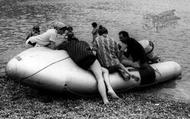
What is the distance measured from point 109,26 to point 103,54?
38.8 feet

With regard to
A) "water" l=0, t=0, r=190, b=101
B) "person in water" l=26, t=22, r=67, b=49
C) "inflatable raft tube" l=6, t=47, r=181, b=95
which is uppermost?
"person in water" l=26, t=22, r=67, b=49

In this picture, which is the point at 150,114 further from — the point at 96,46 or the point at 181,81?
the point at 181,81

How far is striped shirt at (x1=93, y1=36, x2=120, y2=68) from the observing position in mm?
8508

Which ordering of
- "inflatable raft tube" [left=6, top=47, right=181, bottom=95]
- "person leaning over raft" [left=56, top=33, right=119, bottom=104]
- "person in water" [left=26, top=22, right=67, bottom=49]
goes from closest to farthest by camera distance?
"inflatable raft tube" [left=6, top=47, right=181, bottom=95], "person leaning over raft" [left=56, top=33, right=119, bottom=104], "person in water" [left=26, top=22, right=67, bottom=49]

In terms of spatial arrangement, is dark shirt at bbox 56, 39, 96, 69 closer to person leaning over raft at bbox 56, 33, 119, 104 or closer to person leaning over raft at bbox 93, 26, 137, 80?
person leaning over raft at bbox 56, 33, 119, 104

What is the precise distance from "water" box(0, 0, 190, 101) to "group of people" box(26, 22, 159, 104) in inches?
53.2

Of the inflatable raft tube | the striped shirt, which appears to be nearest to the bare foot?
the inflatable raft tube

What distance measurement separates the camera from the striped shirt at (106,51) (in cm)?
851

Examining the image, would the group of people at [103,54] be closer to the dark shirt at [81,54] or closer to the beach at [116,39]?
the dark shirt at [81,54]

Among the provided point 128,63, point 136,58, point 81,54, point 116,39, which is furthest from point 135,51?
point 116,39

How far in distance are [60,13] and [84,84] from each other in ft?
59.4

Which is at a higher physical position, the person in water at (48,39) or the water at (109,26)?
the person in water at (48,39)

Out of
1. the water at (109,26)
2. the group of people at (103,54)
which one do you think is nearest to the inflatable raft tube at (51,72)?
the group of people at (103,54)

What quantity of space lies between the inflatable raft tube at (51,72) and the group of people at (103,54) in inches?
9.9
